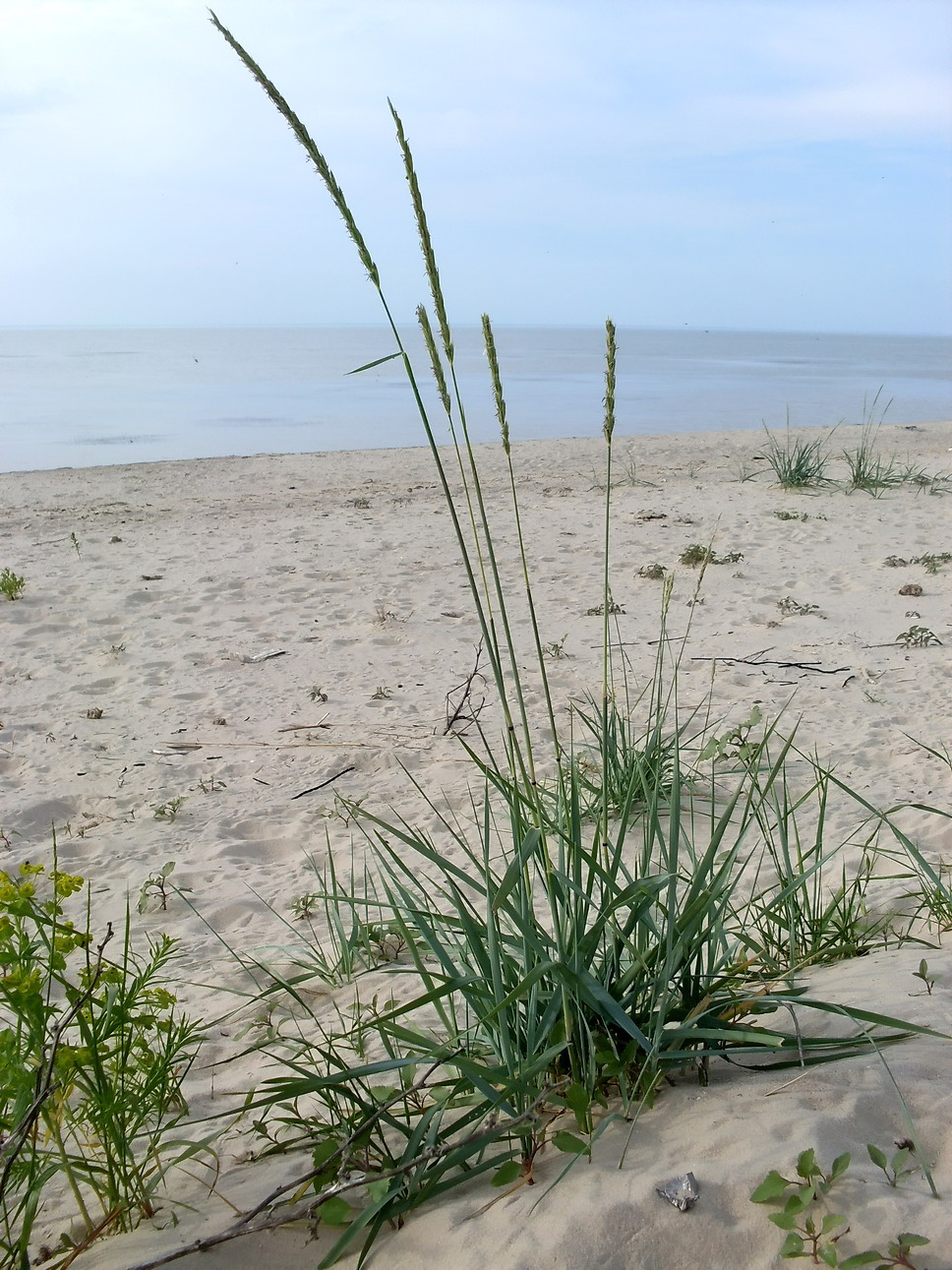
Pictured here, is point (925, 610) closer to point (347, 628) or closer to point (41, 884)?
point (347, 628)

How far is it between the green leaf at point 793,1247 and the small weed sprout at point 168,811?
2.62 meters

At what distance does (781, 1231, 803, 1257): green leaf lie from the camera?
1.19 meters

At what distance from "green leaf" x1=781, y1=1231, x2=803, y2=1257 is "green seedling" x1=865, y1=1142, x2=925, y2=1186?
174 mm

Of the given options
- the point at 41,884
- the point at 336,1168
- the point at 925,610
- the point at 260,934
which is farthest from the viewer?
the point at 925,610

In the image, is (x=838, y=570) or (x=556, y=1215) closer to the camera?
(x=556, y=1215)

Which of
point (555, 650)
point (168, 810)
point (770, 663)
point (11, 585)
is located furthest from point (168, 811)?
point (11, 585)

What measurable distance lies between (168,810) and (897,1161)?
2672 millimetres

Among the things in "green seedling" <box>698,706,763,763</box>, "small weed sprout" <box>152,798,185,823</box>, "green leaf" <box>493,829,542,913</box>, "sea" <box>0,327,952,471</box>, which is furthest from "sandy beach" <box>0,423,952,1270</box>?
"sea" <box>0,327,952,471</box>

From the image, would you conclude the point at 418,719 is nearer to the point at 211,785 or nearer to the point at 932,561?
the point at 211,785

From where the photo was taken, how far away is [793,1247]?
119 centimetres

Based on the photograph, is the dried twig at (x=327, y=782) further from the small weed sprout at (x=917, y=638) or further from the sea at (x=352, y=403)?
the sea at (x=352, y=403)

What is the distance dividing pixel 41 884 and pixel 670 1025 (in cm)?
203

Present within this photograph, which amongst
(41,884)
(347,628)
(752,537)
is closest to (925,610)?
(752,537)

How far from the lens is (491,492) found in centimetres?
997
